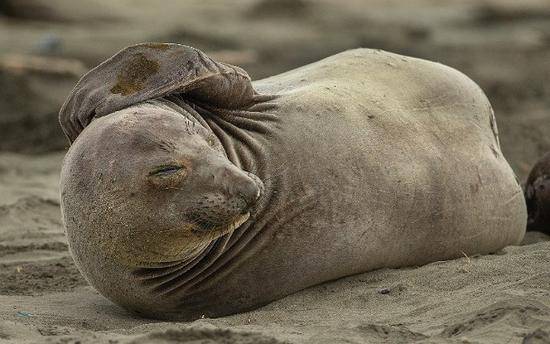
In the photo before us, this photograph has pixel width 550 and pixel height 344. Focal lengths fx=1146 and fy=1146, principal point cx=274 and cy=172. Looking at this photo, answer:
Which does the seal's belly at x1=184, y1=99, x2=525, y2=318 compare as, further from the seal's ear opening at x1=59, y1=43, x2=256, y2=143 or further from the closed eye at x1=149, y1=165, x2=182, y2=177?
the closed eye at x1=149, y1=165, x2=182, y2=177

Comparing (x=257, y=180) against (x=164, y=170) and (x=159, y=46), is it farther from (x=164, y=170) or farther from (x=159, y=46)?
(x=159, y=46)

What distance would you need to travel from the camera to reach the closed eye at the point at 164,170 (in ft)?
13.4

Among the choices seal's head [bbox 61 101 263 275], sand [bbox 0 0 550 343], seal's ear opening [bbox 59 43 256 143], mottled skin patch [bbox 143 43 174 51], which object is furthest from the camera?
mottled skin patch [bbox 143 43 174 51]

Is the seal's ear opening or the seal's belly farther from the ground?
the seal's ear opening

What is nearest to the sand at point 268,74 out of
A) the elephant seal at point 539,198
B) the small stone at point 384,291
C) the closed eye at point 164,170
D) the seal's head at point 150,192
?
the small stone at point 384,291

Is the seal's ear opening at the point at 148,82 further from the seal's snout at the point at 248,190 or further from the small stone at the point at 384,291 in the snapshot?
the small stone at the point at 384,291

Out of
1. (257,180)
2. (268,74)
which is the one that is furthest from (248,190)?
(268,74)

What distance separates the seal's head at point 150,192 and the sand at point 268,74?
1.05ft

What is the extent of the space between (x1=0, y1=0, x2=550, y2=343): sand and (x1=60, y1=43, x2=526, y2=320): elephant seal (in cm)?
15

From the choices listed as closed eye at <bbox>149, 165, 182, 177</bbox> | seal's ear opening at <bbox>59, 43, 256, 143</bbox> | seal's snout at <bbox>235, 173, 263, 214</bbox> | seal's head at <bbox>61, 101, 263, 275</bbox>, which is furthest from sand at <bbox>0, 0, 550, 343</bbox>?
seal's ear opening at <bbox>59, 43, 256, 143</bbox>

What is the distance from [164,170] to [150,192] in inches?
3.8

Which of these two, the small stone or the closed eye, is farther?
the small stone

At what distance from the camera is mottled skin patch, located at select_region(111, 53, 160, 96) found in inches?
179

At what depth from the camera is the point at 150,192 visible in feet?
13.4
